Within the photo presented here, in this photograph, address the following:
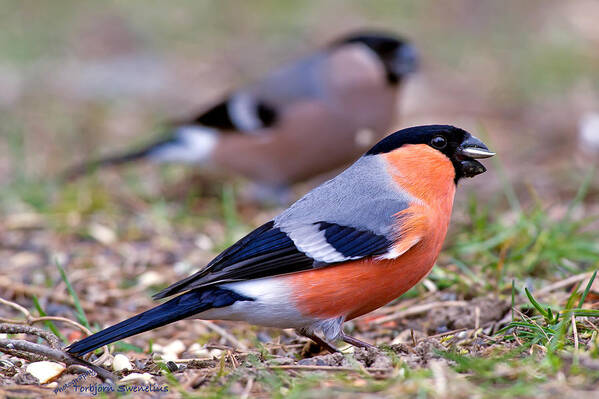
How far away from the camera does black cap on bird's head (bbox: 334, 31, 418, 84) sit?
20.0ft

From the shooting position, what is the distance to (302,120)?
240 inches

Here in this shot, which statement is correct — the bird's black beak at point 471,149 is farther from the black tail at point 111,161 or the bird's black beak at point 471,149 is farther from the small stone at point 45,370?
the black tail at point 111,161

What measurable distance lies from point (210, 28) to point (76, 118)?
3512 mm

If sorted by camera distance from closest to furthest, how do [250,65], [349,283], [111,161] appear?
[349,283] → [111,161] → [250,65]

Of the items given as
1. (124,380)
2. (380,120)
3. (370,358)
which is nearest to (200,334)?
(124,380)

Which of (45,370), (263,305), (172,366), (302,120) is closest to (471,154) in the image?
(263,305)

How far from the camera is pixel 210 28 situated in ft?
36.4

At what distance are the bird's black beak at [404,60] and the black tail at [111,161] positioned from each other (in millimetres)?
1892

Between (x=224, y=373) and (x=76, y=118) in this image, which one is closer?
(x=224, y=373)

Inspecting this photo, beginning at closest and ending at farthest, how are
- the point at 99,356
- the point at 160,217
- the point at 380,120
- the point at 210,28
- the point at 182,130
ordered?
the point at 99,356 → the point at 160,217 → the point at 380,120 → the point at 182,130 → the point at 210,28

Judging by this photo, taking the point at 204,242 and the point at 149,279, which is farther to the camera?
the point at 204,242

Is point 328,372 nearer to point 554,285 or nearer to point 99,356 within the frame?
point 99,356

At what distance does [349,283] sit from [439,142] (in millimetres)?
757

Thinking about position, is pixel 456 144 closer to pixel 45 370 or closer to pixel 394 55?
pixel 45 370
